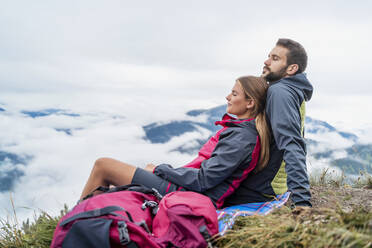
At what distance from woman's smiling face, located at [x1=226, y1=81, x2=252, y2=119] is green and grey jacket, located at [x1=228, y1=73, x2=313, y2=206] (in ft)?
0.98

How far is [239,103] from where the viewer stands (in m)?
4.25

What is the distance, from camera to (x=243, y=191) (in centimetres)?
412

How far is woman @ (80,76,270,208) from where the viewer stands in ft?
12.4

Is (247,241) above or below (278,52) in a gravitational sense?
below

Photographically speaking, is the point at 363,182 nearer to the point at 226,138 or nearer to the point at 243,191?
the point at 243,191

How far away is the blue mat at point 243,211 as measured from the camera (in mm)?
3341

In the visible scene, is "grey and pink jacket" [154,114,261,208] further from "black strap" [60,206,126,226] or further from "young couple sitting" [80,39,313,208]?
"black strap" [60,206,126,226]

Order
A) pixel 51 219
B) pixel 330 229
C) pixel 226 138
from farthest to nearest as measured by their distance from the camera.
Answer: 1. pixel 51 219
2. pixel 226 138
3. pixel 330 229

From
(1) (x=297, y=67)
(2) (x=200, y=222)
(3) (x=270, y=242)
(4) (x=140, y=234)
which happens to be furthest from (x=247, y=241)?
(1) (x=297, y=67)

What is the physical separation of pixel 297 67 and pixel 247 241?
103 inches

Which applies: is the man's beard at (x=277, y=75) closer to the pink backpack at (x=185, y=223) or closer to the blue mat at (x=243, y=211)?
the blue mat at (x=243, y=211)

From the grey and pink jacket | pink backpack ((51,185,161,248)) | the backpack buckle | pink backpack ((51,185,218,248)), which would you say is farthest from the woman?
the backpack buckle

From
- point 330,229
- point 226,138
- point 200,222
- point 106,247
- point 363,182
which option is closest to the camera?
point 330,229

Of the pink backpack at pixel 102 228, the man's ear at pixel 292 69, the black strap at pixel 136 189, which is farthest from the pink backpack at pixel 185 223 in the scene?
the man's ear at pixel 292 69
